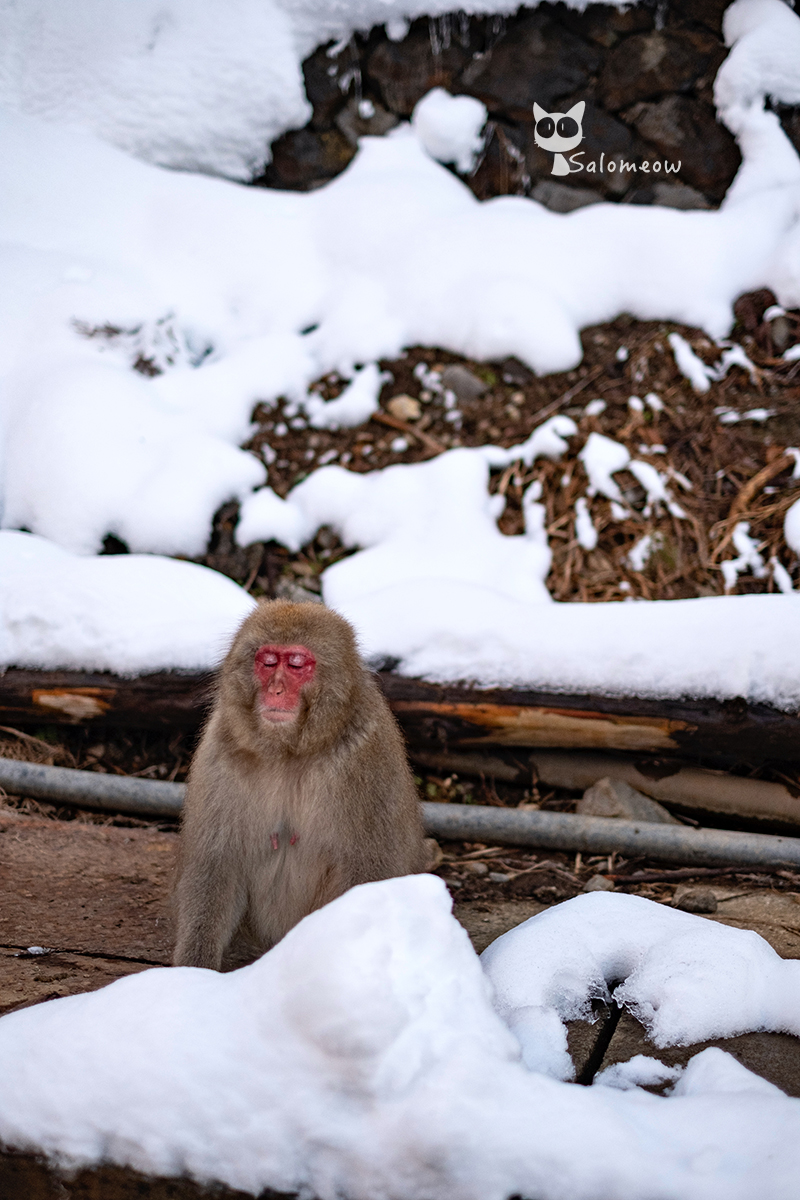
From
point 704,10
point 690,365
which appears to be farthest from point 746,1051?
point 704,10

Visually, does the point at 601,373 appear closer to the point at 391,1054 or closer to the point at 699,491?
the point at 699,491

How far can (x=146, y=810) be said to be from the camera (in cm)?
353

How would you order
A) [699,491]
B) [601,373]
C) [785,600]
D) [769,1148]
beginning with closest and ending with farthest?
Result: [769,1148] < [785,600] < [699,491] < [601,373]

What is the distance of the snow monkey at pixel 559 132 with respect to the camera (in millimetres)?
5887

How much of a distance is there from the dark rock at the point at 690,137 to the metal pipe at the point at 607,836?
4.42m

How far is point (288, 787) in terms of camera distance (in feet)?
7.67

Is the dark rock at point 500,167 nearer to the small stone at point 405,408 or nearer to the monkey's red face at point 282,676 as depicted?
the small stone at point 405,408

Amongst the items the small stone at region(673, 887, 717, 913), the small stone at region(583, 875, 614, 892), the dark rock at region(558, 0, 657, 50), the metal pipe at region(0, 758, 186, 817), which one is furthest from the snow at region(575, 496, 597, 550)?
the dark rock at region(558, 0, 657, 50)

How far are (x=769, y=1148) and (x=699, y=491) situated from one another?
13.6 feet

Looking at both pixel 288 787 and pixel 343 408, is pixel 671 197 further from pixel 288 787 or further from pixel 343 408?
pixel 288 787

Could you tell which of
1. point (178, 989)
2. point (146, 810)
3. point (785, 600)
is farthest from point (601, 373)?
point (178, 989)

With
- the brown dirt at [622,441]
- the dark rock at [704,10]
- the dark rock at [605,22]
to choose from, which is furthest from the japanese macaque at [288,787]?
the dark rock at [704,10]

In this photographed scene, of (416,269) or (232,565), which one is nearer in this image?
(232,565)

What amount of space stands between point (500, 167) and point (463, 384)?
1.76 m
